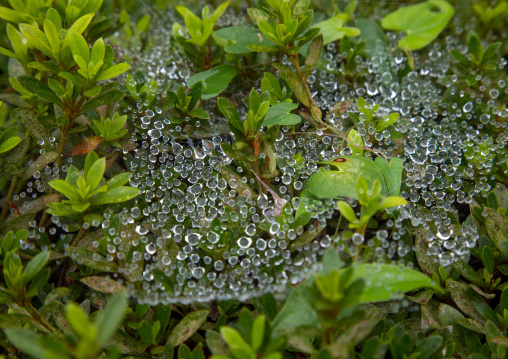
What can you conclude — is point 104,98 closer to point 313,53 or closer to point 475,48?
point 313,53

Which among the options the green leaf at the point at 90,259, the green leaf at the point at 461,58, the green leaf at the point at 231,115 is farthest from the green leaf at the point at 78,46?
the green leaf at the point at 461,58

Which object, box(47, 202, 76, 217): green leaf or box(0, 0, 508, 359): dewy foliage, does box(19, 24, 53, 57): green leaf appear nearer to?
box(0, 0, 508, 359): dewy foliage

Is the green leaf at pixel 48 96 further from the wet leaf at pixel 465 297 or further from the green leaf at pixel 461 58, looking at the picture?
the green leaf at pixel 461 58

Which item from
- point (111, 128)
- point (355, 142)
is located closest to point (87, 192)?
point (111, 128)

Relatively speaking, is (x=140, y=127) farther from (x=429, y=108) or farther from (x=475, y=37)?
(x=475, y=37)

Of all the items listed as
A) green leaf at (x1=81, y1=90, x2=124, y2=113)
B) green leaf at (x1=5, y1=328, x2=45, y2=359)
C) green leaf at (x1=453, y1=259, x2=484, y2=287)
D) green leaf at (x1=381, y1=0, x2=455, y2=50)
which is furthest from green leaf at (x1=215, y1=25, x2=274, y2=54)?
green leaf at (x1=5, y1=328, x2=45, y2=359)

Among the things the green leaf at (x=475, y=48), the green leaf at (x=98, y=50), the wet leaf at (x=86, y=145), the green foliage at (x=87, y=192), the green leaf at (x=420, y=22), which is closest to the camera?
the green foliage at (x=87, y=192)

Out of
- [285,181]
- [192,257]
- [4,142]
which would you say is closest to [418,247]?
[285,181]
